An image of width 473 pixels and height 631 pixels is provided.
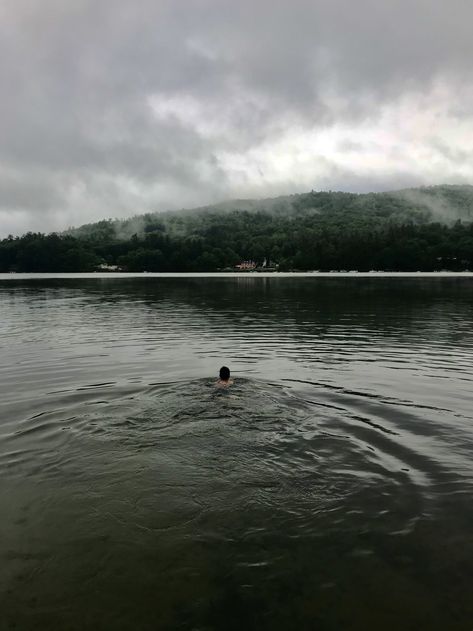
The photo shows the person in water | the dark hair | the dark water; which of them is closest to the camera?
the dark water

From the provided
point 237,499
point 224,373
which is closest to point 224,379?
point 224,373

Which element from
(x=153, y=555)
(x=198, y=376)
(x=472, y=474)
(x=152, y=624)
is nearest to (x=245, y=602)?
(x=152, y=624)

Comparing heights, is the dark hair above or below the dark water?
above

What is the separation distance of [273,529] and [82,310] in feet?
153

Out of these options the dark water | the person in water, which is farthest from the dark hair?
the dark water

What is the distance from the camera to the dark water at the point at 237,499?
269 inches

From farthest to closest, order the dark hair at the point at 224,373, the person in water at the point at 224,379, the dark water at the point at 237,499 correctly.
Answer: the person in water at the point at 224,379 < the dark hair at the point at 224,373 < the dark water at the point at 237,499

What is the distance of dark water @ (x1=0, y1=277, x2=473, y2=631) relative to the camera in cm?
683

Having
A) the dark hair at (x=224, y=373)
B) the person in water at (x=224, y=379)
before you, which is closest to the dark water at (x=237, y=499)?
the person in water at (x=224, y=379)

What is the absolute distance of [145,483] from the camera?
Answer: 10.1 m

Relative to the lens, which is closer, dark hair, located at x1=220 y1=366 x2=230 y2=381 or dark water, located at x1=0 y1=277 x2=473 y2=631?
dark water, located at x1=0 y1=277 x2=473 y2=631

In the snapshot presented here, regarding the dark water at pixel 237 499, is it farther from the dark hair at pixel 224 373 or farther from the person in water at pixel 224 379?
the dark hair at pixel 224 373

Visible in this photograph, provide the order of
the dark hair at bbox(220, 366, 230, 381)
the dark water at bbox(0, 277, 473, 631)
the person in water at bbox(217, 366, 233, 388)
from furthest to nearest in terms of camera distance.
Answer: the person in water at bbox(217, 366, 233, 388) < the dark hair at bbox(220, 366, 230, 381) < the dark water at bbox(0, 277, 473, 631)

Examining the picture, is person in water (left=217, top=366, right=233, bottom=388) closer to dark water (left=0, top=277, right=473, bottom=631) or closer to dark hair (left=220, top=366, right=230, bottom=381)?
dark hair (left=220, top=366, right=230, bottom=381)
